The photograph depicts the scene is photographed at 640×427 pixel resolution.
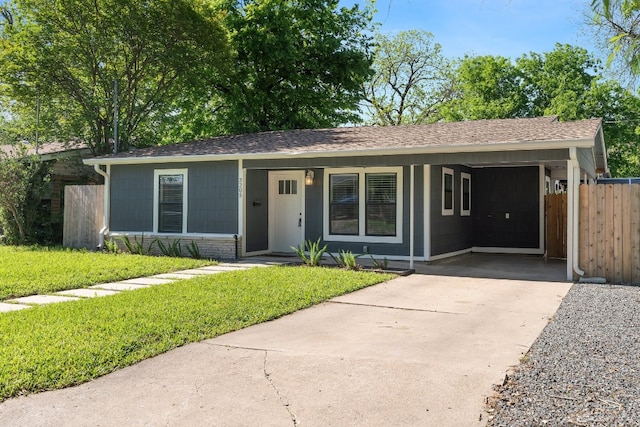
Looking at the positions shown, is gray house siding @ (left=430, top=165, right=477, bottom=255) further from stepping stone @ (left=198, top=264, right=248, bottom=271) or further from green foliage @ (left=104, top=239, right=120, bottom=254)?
green foliage @ (left=104, top=239, right=120, bottom=254)

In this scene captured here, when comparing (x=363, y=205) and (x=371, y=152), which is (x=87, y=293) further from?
(x=363, y=205)

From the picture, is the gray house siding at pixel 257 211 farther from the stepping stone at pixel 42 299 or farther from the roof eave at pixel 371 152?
the stepping stone at pixel 42 299

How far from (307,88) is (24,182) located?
42.8ft

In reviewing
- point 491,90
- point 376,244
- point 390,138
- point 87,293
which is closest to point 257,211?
point 376,244

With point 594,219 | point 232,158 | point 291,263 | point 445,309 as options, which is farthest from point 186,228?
point 594,219

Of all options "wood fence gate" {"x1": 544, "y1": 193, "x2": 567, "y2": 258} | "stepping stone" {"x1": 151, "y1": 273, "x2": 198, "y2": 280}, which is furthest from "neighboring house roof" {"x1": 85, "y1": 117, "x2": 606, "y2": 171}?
"stepping stone" {"x1": 151, "y1": 273, "x2": 198, "y2": 280}

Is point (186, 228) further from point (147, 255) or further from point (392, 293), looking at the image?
point (392, 293)

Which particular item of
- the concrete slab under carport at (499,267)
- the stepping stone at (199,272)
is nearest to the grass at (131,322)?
the stepping stone at (199,272)

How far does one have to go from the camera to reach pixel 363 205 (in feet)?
42.4

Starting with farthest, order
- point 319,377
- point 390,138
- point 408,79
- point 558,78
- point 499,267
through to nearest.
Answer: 1. point 408,79
2. point 558,78
3. point 390,138
4. point 499,267
5. point 319,377

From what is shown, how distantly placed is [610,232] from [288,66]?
17.2 meters

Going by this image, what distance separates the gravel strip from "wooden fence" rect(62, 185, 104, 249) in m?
12.6

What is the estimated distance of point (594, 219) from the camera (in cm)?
945

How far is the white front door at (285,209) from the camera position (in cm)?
1393
